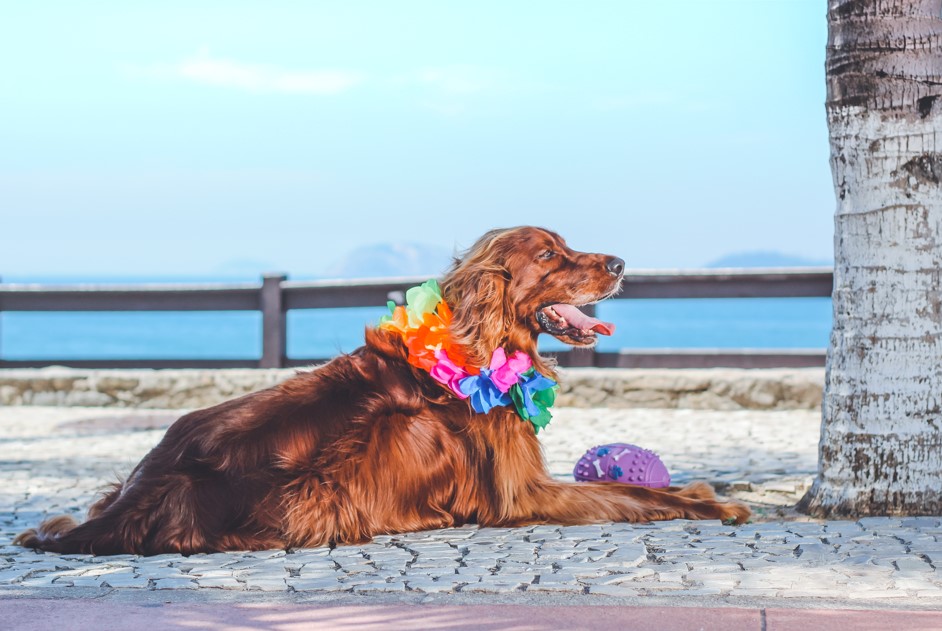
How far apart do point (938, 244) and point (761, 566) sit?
6.30 ft

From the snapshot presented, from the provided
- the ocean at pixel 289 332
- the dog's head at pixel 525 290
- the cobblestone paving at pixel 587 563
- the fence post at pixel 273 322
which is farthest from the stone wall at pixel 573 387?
the ocean at pixel 289 332

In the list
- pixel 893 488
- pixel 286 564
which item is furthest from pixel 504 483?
pixel 893 488

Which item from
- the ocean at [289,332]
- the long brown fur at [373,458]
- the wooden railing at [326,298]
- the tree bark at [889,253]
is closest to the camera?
the long brown fur at [373,458]

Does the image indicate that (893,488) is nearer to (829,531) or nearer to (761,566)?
(829,531)

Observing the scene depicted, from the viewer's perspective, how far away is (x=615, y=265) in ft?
16.8

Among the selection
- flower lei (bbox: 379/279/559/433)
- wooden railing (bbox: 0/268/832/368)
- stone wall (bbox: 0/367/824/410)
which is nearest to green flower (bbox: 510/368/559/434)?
flower lei (bbox: 379/279/559/433)

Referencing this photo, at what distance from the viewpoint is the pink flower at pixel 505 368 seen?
499cm

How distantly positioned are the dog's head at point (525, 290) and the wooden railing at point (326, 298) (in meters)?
6.14

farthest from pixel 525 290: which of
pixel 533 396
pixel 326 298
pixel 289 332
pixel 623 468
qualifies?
pixel 289 332

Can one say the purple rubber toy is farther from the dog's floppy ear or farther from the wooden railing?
the wooden railing

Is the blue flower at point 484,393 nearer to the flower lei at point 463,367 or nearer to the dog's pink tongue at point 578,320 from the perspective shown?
the flower lei at point 463,367

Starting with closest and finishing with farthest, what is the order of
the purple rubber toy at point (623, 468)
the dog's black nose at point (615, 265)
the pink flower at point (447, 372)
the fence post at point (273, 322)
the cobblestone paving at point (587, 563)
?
the cobblestone paving at point (587, 563)
the pink flower at point (447, 372)
the dog's black nose at point (615, 265)
the purple rubber toy at point (623, 468)
the fence post at point (273, 322)

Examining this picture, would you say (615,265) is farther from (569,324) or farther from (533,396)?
(533,396)

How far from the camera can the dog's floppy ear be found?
500 cm
